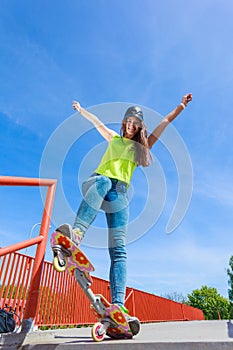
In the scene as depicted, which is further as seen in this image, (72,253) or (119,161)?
(119,161)

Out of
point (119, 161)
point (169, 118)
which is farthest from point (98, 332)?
point (169, 118)

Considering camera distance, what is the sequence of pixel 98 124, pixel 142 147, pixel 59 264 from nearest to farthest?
pixel 59 264 < pixel 142 147 < pixel 98 124

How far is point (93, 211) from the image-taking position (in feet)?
6.31

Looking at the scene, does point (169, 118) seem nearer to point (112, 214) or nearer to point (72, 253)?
point (112, 214)

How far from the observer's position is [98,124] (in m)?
2.55

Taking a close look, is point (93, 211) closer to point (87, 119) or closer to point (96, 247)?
point (96, 247)

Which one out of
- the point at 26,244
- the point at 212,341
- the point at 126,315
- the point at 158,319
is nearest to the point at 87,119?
the point at 26,244

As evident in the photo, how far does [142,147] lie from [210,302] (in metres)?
32.3

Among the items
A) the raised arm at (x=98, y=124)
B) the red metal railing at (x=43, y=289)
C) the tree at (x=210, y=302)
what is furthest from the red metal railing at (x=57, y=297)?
the tree at (x=210, y=302)

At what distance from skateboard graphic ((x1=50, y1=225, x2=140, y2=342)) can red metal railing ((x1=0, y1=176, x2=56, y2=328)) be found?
0.48 m

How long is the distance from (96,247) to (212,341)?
0.97m

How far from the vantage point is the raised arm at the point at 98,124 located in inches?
99.5

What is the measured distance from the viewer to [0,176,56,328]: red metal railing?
81.4 inches

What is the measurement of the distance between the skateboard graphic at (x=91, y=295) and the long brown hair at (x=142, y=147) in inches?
36.8
